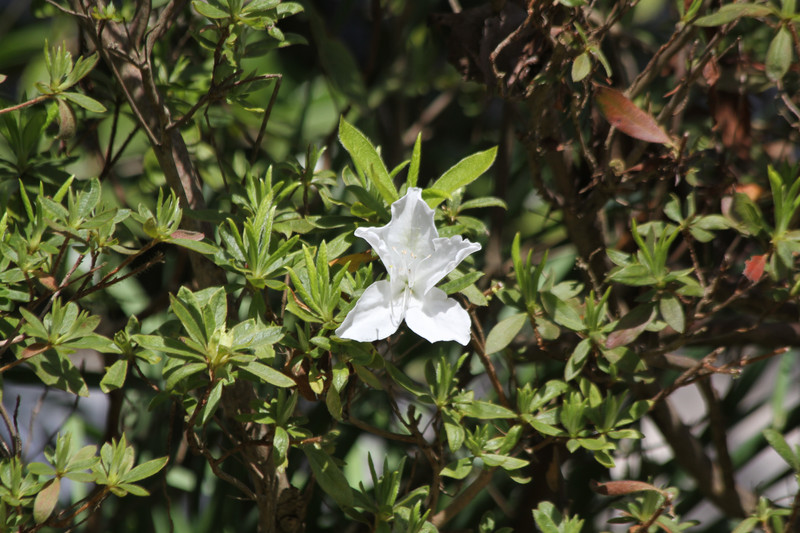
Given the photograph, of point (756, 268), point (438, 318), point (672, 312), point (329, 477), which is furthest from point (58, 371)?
point (756, 268)

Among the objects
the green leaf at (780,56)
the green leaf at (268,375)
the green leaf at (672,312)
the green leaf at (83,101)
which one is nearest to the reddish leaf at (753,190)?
the green leaf at (780,56)

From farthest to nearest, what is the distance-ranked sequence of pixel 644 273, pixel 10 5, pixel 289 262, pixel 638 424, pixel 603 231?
1. pixel 10 5
2. pixel 638 424
3. pixel 603 231
4. pixel 644 273
5. pixel 289 262

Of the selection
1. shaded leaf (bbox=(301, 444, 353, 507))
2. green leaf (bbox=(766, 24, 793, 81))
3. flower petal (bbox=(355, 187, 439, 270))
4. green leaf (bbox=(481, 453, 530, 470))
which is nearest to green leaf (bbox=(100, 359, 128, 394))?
shaded leaf (bbox=(301, 444, 353, 507))

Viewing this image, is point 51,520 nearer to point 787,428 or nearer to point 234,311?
point 234,311

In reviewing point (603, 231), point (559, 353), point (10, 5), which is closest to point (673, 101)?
point (603, 231)

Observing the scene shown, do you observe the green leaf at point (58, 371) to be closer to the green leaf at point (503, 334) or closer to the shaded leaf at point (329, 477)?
the shaded leaf at point (329, 477)

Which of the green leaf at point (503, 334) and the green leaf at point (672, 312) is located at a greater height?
the green leaf at point (672, 312)

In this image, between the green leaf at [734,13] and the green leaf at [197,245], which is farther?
the green leaf at [734,13]
